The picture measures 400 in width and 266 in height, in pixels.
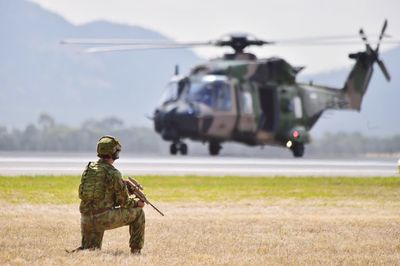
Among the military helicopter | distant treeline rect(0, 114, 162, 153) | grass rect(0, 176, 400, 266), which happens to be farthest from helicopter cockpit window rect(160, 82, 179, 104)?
distant treeline rect(0, 114, 162, 153)

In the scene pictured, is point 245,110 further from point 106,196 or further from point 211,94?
point 106,196

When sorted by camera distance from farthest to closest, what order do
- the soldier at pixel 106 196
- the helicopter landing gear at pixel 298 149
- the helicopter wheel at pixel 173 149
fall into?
the helicopter landing gear at pixel 298 149, the helicopter wheel at pixel 173 149, the soldier at pixel 106 196

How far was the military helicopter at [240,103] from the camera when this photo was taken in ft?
153

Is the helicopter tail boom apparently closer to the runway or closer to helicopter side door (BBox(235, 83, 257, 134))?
helicopter side door (BBox(235, 83, 257, 134))

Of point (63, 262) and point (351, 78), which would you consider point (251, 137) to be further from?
point (63, 262)

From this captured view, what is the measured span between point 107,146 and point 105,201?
735 millimetres

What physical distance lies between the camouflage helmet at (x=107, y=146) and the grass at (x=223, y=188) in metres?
10.0

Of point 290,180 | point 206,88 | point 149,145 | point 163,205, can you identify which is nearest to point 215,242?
point 163,205

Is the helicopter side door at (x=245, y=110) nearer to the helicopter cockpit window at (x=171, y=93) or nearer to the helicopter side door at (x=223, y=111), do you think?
the helicopter side door at (x=223, y=111)

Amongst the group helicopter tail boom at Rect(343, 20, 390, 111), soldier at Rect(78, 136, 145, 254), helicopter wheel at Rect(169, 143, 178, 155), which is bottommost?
soldier at Rect(78, 136, 145, 254)

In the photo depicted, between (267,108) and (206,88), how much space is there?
510cm

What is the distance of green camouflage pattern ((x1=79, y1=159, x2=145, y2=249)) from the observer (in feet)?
42.8

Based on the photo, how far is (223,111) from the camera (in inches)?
1869

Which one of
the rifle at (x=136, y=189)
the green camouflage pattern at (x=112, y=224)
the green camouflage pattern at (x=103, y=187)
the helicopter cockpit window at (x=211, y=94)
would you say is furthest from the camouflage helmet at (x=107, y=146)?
the helicopter cockpit window at (x=211, y=94)
